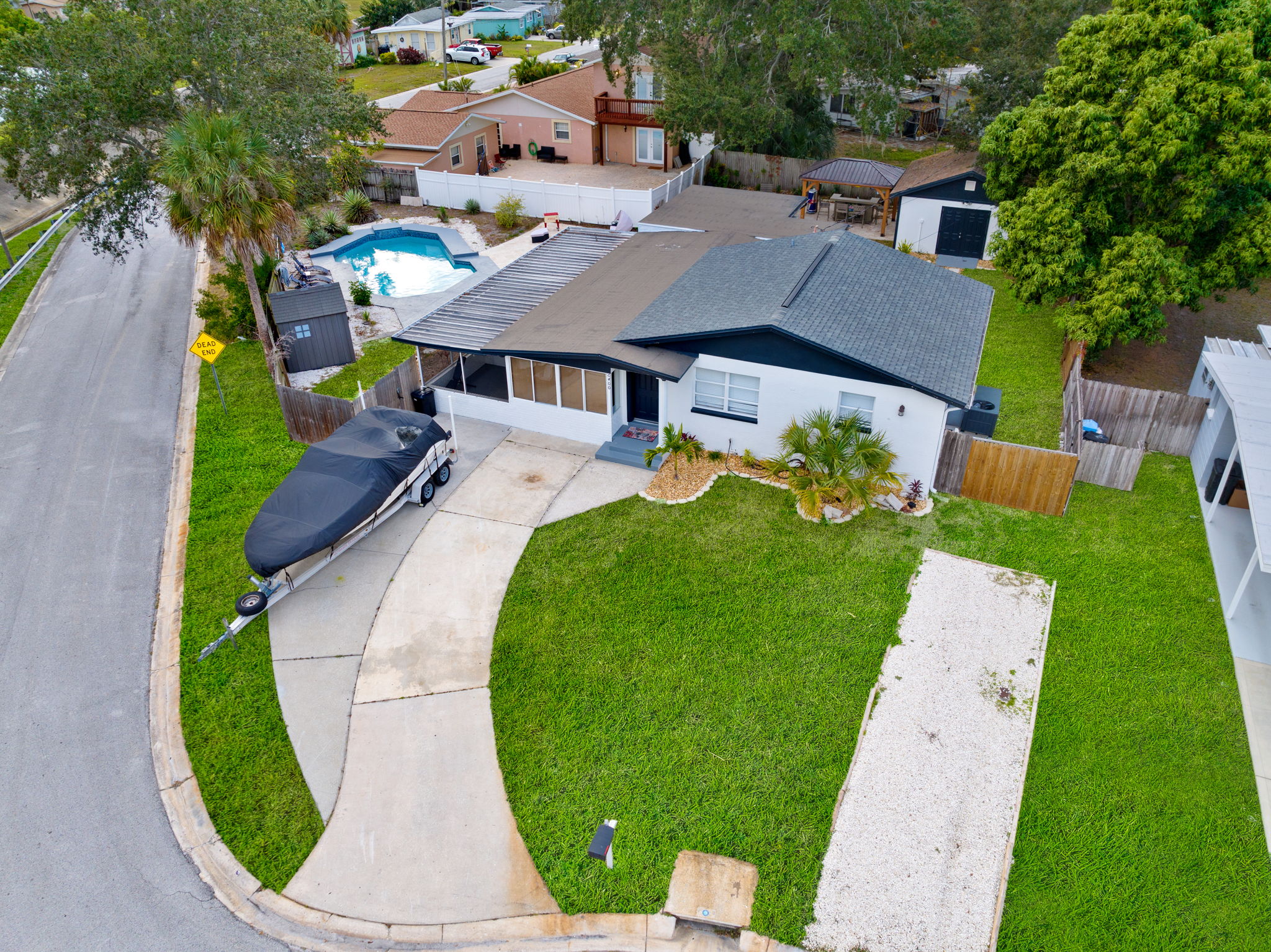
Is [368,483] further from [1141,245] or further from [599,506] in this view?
[1141,245]

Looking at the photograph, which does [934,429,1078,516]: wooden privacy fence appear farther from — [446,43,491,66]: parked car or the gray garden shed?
[446,43,491,66]: parked car

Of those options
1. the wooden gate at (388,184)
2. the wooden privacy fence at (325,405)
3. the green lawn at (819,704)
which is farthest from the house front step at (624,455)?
the wooden gate at (388,184)

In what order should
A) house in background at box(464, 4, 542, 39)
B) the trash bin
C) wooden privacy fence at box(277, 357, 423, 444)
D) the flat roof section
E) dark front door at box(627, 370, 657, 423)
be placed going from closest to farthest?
wooden privacy fence at box(277, 357, 423, 444) → dark front door at box(627, 370, 657, 423) → the trash bin → the flat roof section → house in background at box(464, 4, 542, 39)

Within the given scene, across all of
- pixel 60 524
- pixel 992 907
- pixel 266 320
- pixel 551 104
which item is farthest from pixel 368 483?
pixel 551 104

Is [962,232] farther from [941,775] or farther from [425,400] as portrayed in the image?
[941,775]

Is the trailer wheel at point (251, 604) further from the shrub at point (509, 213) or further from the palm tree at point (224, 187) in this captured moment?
the shrub at point (509, 213)

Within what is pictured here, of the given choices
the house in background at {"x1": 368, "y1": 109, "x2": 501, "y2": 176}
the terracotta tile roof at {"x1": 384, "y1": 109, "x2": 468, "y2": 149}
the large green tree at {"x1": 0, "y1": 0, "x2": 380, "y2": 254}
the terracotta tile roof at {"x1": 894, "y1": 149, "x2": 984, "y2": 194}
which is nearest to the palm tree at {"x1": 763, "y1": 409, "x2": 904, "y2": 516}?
the large green tree at {"x1": 0, "y1": 0, "x2": 380, "y2": 254}
